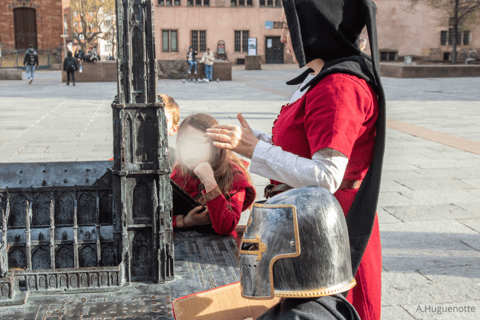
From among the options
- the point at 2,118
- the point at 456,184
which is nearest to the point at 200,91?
the point at 2,118

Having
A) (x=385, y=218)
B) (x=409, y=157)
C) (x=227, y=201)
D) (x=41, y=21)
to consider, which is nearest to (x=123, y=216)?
(x=227, y=201)

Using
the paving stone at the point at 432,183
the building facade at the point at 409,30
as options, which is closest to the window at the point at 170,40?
the building facade at the point at 409,30

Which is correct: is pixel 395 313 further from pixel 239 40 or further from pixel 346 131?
pixel 239 40

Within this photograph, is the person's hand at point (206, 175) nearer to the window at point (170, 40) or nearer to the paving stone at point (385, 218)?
the paving stone at point (385, 218)

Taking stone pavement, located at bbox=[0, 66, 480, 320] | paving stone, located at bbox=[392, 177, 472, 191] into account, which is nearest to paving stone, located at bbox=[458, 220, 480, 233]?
stone pavement, located at bbox=[0, 66, 480, 320]

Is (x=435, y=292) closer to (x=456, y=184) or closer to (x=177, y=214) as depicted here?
(x=177, y=214)

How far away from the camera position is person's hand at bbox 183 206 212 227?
3.45m

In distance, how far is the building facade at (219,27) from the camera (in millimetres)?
47000

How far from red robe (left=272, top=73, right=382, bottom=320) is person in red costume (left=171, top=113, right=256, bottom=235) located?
1.06m

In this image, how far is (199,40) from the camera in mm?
47188

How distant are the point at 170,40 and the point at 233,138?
1841 inches

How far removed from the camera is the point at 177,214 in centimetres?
355

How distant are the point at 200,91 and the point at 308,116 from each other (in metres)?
18.0

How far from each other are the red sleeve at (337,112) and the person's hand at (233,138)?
22 centimetres
